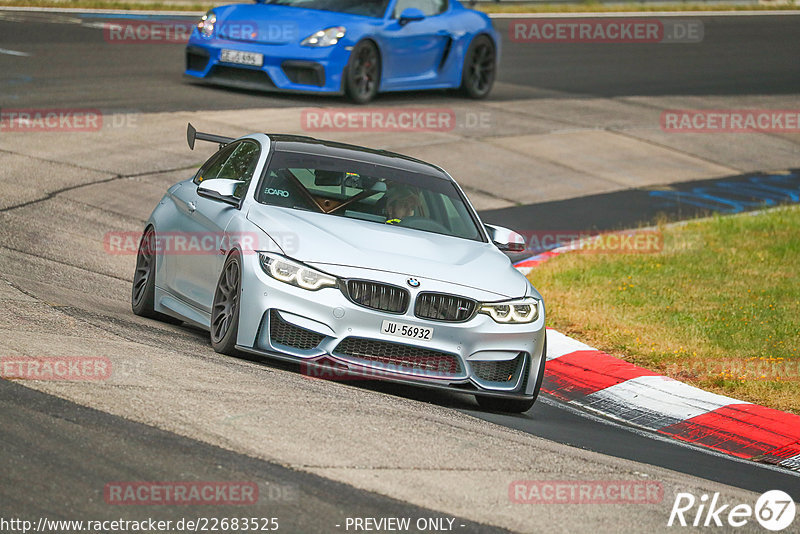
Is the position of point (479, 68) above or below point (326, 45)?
below

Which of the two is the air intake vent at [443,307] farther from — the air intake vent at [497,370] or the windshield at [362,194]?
the windshield at [362,194]

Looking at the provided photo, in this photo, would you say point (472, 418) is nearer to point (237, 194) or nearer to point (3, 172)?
point (237, 194)

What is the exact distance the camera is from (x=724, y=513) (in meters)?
5.90

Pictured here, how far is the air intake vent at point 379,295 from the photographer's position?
746 centimetres

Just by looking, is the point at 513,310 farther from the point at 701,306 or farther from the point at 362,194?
the point at 701,306

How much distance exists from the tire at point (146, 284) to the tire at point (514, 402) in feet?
8.35

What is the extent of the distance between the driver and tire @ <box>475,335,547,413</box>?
4.40 ft

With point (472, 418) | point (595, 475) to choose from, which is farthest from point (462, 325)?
point (595, 475)

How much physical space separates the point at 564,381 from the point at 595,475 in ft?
10.2

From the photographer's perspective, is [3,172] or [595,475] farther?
[3,172]

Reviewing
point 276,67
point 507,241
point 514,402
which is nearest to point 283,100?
point 276,67

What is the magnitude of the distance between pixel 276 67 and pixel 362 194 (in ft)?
30.6

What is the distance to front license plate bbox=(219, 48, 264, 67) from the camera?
17562 millimetres

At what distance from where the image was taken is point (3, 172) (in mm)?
13352
